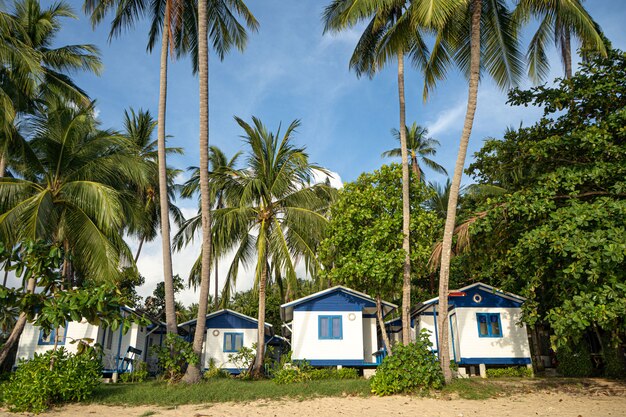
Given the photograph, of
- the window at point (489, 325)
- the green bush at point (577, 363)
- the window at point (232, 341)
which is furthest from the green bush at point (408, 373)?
the window at point (232, 341)

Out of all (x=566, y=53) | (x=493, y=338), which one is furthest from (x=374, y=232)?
(x=566, y=53)

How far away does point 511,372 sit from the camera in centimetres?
1745

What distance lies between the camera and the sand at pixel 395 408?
33.1 feet

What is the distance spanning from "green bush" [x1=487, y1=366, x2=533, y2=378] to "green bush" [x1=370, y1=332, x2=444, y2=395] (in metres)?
6.19

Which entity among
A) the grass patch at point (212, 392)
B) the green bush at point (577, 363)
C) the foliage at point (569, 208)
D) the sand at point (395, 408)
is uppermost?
the foliage at point (569, 208)

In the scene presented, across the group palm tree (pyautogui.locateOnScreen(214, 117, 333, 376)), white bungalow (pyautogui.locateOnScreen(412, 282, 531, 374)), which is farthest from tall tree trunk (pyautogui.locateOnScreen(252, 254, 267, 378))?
white bungalow (pyautogui.locateOnScreen(412, 282, 531, 374))

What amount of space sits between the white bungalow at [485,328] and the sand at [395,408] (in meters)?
6.28

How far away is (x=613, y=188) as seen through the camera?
1102 cm

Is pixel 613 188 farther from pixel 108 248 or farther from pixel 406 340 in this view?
pixel 108 248

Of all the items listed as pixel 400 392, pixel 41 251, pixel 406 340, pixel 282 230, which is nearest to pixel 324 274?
pixel 282 230

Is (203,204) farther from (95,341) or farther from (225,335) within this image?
(225,335)

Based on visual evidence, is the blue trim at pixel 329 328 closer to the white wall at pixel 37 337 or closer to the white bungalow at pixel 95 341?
the white bungalow at pixel 95 341

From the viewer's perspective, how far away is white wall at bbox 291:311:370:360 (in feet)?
62.8

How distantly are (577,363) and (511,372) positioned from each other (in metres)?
2.36
